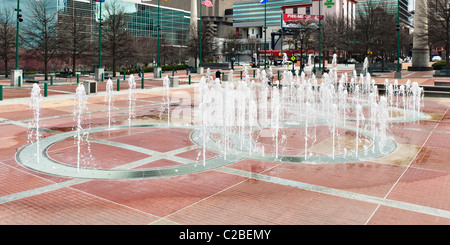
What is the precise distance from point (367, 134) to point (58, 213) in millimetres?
9672

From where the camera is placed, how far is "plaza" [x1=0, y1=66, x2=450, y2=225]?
589cm

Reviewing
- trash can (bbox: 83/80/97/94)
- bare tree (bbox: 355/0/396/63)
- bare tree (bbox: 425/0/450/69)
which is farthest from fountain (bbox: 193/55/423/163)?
bare tree (bbox: 355/0/396/63)

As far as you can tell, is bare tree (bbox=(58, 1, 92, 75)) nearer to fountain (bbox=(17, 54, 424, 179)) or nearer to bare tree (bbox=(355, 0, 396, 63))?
fountain (bbox=(17, 54, 424, 179))

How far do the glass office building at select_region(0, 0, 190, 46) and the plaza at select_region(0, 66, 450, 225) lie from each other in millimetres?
69627

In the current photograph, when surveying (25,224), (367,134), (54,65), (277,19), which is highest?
(277,19)

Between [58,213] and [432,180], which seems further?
[432,180]

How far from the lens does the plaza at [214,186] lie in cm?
589

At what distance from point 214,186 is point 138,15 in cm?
9686

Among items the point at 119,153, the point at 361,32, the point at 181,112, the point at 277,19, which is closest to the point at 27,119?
the point at 181,112

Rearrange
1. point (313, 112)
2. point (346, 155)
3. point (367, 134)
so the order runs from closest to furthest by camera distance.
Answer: point (346, 155), point (367, 134), point (313, 112)

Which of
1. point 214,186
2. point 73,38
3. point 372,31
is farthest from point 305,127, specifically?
point 372,31

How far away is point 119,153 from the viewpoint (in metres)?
9.91

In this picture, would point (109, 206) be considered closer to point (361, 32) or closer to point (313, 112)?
point (313, 112)

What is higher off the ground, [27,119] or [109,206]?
[27,119]
